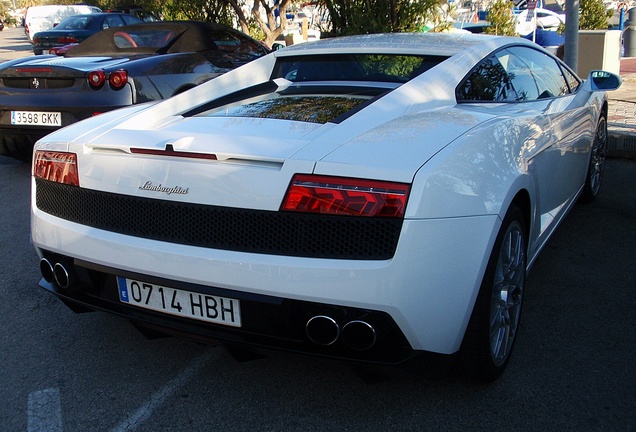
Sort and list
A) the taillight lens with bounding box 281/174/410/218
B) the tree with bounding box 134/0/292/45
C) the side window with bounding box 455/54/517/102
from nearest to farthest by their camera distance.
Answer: the taillight lens with bounding box 281/174/410/218 → the side window with bounding box 455/54/517/102 → the tree with bounding box 134/0/292/45

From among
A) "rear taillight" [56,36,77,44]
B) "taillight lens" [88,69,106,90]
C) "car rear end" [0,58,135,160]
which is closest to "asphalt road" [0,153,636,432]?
"car rear end" [0,58,135,160]

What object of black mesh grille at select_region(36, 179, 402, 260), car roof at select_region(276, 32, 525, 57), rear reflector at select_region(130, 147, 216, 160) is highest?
car roof at select_region(276, 32, 525, 57)

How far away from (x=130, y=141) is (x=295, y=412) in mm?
1174

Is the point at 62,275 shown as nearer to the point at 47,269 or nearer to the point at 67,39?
the point at 47,269

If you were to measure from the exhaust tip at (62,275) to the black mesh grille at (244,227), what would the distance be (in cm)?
21

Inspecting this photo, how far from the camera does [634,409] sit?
2.47 m

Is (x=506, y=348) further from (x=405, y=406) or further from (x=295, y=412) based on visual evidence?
(x=295, y=412)

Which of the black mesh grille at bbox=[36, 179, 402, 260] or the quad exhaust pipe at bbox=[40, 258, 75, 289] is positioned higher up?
the black mesh grille at bbox=[36, 179, 402, 260]

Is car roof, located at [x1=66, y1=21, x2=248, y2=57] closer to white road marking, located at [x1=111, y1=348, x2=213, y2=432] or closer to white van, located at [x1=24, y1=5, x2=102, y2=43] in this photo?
white road marking, located at [x1=111, y1=348, x2=213, y2=432]

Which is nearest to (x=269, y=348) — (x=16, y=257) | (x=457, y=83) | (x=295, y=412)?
(x=295, y=412)

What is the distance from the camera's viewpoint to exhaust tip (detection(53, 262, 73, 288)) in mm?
2613

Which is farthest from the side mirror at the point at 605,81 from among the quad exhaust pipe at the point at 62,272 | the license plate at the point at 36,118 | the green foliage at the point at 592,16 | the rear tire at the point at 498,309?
the green foliage at the point at 592,16

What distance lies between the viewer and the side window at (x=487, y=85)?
317 cm

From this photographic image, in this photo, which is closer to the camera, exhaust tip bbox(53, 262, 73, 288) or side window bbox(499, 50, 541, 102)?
exhaust tip bbox(53, 262, 73, 288)
